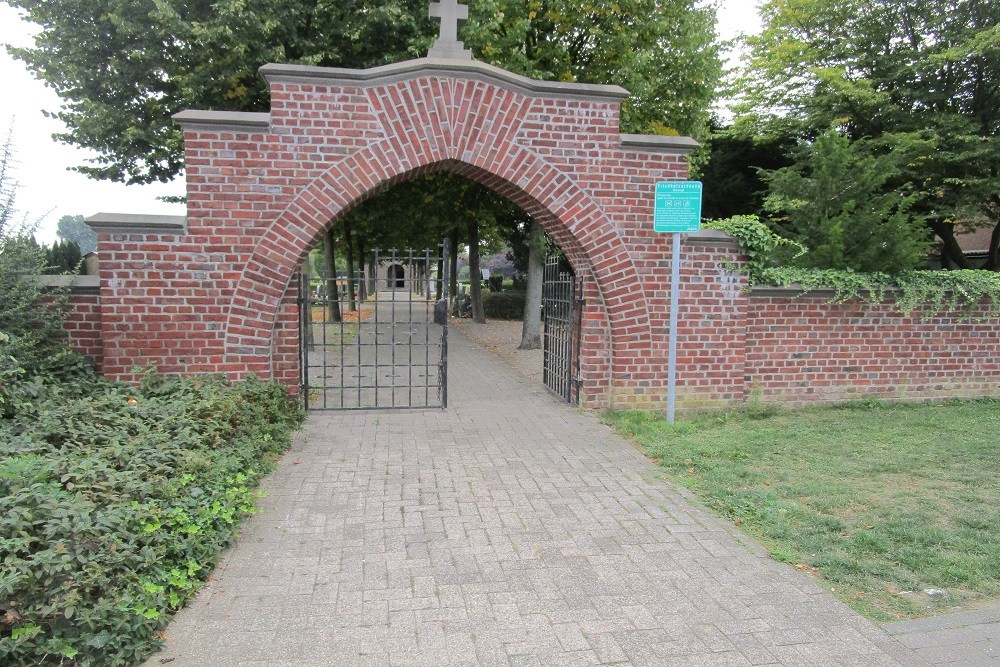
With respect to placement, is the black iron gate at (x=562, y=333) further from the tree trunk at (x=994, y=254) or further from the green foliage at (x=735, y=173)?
the tree trunk at (x=994, y=254)

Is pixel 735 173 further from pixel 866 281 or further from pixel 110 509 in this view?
pixel 110 509

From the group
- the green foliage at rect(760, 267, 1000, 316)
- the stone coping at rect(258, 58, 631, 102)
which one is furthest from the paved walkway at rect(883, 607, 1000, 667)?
the stone coping at rect(258, 58, 631, 102)

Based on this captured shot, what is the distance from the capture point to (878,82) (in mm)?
18156

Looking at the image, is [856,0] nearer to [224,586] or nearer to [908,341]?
[908,341]

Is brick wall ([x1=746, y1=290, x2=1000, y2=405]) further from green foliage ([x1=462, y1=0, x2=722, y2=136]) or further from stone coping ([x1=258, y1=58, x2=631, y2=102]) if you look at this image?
green foliage ([x1=462, y1=0, x2=722, y2=136])

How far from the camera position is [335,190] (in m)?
7.11

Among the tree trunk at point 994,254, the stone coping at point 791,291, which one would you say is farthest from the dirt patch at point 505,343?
the tree trunk at point 994,254

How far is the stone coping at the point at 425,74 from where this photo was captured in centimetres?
694

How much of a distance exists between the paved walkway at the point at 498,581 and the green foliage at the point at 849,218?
474cm

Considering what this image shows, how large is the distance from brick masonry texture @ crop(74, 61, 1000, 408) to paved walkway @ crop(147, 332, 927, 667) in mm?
2138

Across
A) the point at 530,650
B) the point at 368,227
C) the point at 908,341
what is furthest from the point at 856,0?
the point at 530,650

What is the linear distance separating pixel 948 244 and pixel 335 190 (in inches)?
778

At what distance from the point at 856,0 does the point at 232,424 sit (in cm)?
1952

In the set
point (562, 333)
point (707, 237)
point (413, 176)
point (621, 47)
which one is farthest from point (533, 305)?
point (413, 176)
